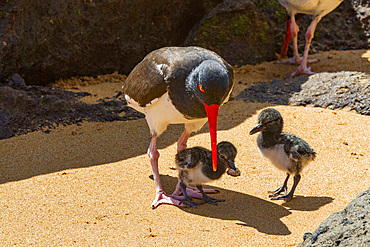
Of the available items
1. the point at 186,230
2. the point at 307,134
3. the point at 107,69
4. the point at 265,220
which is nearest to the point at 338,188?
the point at 265,220

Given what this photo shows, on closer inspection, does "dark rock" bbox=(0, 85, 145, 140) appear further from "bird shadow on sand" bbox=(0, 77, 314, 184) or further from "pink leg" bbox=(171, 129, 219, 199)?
"pink leg" bbox=(171, 129, 219, 199)

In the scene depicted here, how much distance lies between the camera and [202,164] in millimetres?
4453

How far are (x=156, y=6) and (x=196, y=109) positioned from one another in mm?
5424

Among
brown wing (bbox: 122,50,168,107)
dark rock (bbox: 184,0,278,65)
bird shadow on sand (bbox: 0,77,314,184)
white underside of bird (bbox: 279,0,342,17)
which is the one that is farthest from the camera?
dark rock (bbox: 184,0,278,65)

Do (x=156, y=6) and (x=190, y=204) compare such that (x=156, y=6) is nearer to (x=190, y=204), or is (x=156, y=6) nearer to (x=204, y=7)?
(x=204, y=7)

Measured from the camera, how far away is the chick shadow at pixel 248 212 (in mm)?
4090

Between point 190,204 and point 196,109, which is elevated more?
point 196,109

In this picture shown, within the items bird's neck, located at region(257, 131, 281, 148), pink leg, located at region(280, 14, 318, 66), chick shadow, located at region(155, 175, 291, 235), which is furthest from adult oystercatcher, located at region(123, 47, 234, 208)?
pink leg, located at region(280, 14, 318, 66)

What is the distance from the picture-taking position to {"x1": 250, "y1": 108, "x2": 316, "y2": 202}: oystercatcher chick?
452cm

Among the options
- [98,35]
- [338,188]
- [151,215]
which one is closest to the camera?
[151,215]

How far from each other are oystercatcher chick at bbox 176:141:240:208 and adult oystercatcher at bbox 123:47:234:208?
0.71ft

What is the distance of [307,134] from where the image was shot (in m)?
6.04

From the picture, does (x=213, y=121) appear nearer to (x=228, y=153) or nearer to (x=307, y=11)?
(x=228, y=153)

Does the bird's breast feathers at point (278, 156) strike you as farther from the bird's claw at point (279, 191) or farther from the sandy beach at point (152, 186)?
the sandy beach at point (152, 186)
